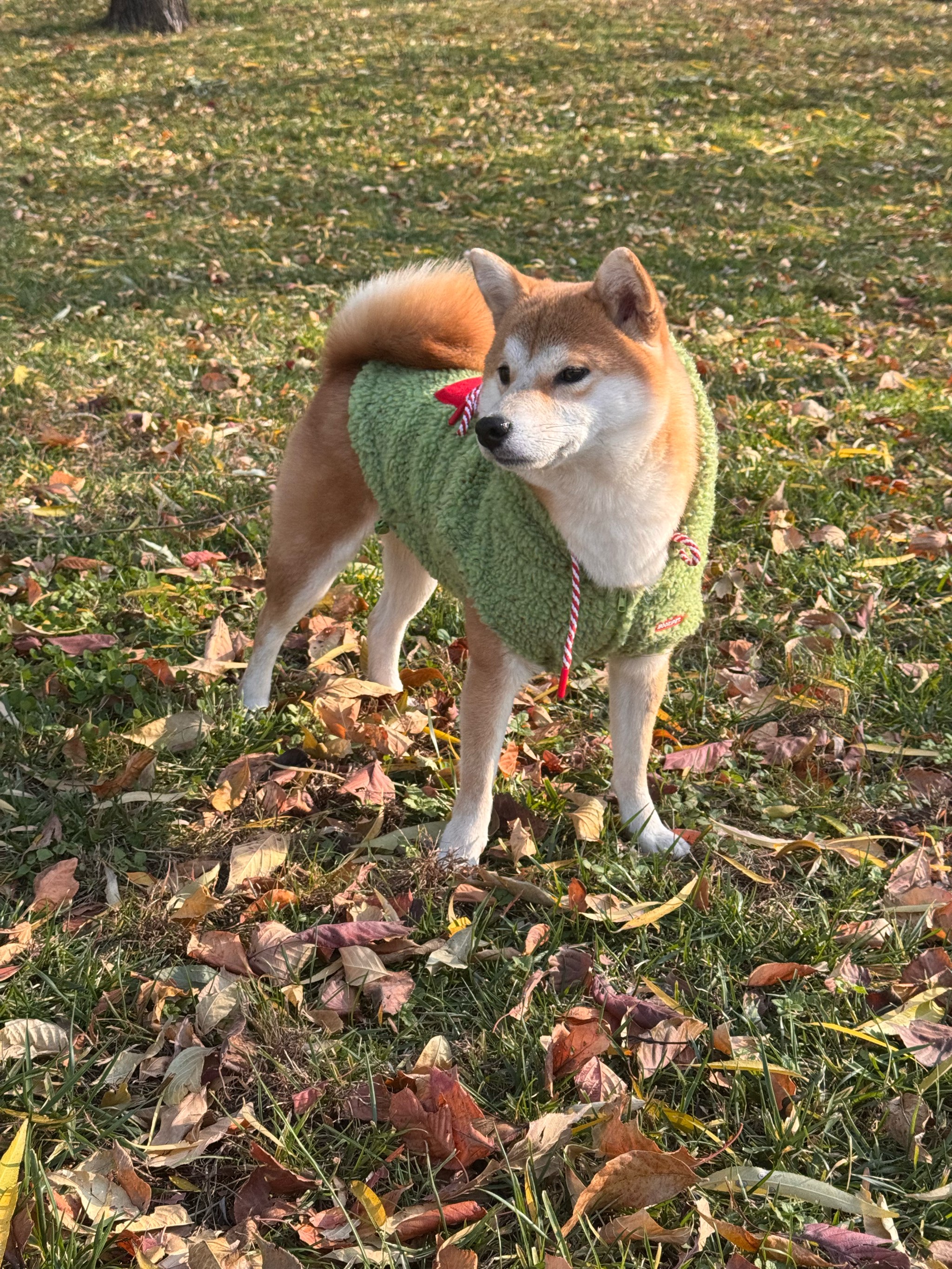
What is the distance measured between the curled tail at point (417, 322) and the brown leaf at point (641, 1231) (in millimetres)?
2328

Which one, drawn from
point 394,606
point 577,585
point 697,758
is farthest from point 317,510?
point 697,758

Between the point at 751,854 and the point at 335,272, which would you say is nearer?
the point at 751,854

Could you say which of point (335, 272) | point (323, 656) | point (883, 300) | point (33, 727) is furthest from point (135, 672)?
point (883, 300)

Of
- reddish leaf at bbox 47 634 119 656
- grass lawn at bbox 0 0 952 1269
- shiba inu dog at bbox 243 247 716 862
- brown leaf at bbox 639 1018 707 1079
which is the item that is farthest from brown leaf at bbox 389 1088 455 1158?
reddish leaf at bbox 47 634 119 656

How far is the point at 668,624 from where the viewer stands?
2.53 meters

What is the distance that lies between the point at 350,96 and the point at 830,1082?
11.4m

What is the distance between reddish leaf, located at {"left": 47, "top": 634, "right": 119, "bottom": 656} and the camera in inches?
136

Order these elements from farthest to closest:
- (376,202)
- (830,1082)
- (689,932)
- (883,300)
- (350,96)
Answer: (350,96)
(376,202)
(883,300)
(689,932)
(830,1082)

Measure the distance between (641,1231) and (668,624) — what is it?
1337 mm

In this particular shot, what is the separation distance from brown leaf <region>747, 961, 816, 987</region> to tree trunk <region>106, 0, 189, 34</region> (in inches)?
576

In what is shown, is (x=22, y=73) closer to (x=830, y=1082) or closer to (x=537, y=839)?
(x=537, y=839)

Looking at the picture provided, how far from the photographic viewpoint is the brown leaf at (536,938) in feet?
7.97

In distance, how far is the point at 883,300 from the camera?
642cm

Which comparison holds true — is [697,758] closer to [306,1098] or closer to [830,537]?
[830,537]
